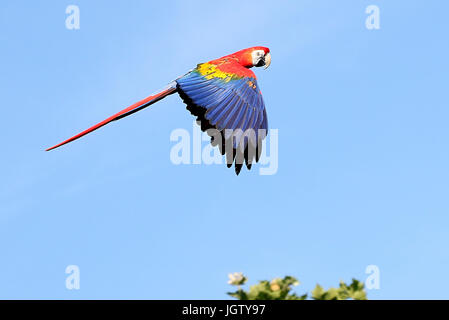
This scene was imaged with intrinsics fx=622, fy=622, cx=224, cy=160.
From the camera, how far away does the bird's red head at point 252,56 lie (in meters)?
9.16

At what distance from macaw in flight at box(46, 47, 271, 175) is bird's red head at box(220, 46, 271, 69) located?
0.14m

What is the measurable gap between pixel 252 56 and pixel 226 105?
1892 millimetres

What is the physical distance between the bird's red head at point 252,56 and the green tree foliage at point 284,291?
528 cm

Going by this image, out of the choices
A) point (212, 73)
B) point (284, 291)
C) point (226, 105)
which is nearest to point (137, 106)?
point (212, 73)

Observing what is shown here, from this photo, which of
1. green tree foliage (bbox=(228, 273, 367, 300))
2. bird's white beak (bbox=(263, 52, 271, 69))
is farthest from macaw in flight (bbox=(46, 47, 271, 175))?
green tree foliage (bbox=(228, 273, 367, 300))

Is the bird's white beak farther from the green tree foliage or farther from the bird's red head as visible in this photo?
the green tree foliage

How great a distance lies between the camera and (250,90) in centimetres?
805

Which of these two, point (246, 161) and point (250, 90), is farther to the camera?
point (250, 90)

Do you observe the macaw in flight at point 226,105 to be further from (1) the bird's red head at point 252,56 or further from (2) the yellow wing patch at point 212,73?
(1) the bird's red head at point 252,56

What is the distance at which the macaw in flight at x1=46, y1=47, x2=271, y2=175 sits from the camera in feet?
23.1
